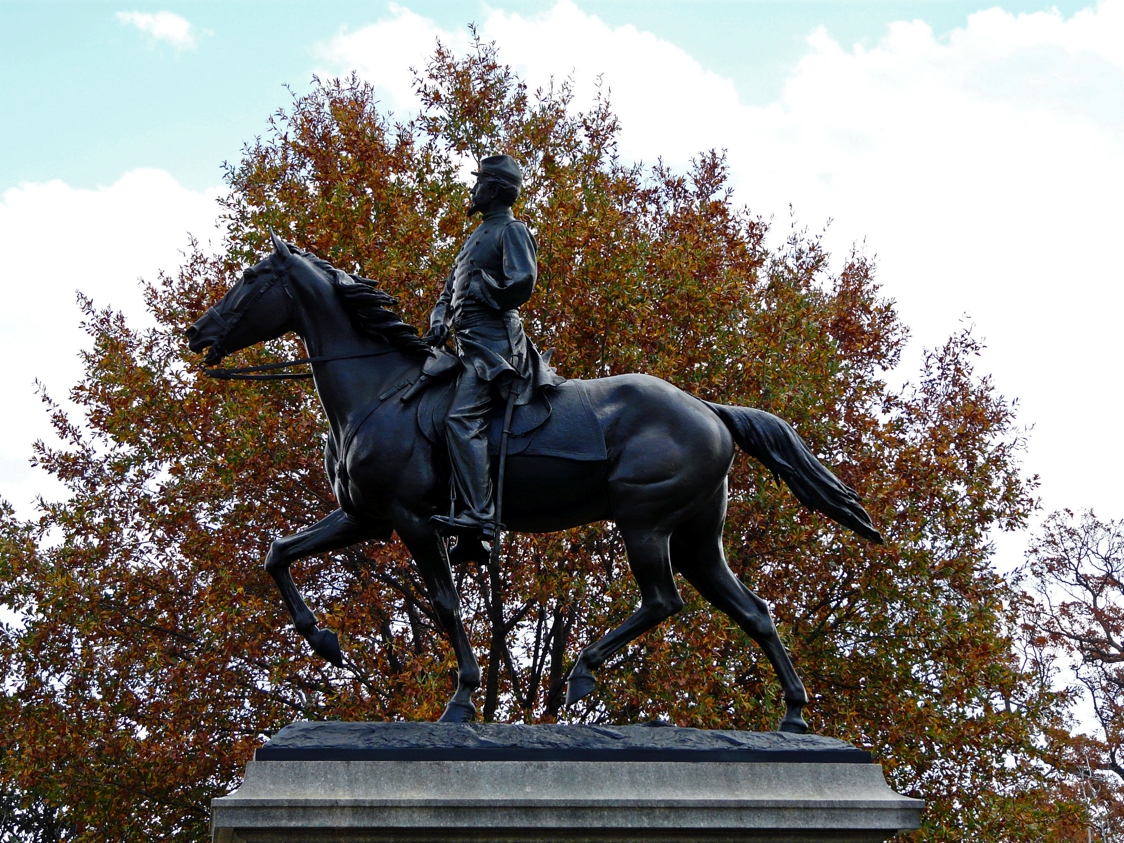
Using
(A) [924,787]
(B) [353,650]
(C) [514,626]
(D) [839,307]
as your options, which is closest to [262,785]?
(B) [353,650]

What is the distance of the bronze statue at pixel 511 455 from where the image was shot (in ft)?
23.8

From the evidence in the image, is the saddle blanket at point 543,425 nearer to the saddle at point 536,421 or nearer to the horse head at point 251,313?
the saddle at point 536,421

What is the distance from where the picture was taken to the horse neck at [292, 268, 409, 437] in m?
7.48

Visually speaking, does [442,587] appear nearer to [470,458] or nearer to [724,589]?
[470,458]

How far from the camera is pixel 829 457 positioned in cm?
1603

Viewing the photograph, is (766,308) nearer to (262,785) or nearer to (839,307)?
(839,307)

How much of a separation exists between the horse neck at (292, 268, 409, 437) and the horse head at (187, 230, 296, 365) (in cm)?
10

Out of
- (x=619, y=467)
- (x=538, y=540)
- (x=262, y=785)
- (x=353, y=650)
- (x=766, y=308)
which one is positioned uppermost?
(x=766, y=308)

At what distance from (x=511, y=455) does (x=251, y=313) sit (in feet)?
5.81

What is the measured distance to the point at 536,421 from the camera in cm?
745

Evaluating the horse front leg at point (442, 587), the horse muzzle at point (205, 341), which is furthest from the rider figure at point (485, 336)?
the horse muzzle at point (205, 341)

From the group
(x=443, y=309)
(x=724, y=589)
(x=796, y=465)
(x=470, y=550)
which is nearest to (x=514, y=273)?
(x=443, y=309)

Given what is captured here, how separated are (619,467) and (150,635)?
33.1 feet

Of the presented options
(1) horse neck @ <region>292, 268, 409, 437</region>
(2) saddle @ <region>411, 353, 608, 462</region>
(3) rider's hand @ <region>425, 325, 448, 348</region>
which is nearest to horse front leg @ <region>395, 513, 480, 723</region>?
(2) saddle @ <region>411, 353, 608, 462</region>
